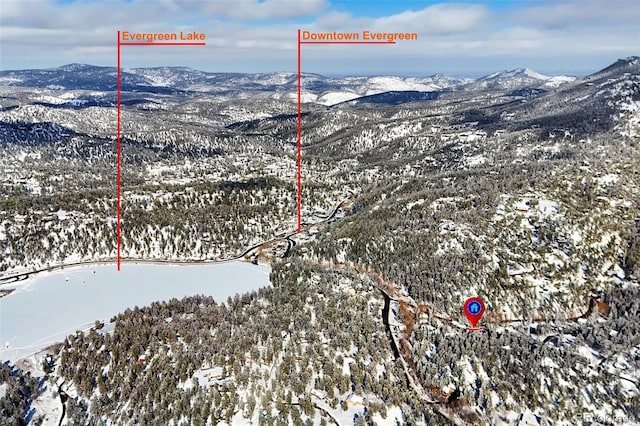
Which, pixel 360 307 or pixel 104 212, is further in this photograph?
pixel 104 212

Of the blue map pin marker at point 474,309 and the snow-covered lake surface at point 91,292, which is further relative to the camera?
the blue map pin marker at point 474,309

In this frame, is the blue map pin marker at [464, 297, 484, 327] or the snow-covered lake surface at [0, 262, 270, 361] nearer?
the snow-covered lake surface at [0, 262, 270, 361]

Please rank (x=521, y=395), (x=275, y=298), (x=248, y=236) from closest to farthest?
1. (x=521, y=395)
2. (x=275, y=298)
3. (x=248, y=236)

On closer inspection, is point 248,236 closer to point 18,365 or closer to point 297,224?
point 297,224

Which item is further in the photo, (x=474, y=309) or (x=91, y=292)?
(x=91, y=292)

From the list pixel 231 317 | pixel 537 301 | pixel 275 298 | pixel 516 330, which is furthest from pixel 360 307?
pixel 537 301

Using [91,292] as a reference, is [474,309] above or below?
below

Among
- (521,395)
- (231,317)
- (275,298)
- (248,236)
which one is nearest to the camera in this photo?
(521,395)

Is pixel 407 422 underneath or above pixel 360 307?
underneath
